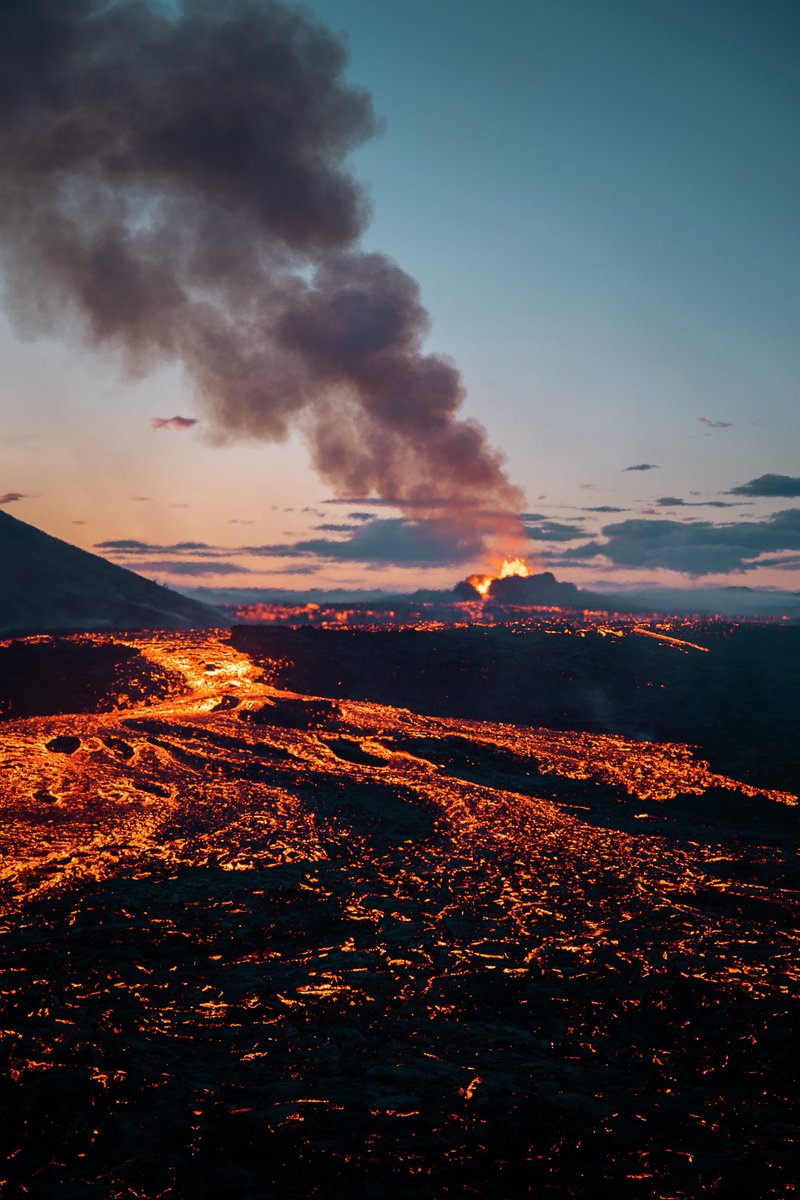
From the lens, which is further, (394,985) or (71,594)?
(71,594)

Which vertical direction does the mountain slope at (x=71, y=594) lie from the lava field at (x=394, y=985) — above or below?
above

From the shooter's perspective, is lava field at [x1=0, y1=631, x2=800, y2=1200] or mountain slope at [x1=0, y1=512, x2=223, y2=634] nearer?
lava field at [x1=0, y1=631, x2=800, y2=1200]

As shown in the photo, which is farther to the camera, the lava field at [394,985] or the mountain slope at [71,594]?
the mountain slope at [71,594]

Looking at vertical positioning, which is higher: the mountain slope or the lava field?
the mountain slope

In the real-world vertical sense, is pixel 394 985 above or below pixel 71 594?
below
